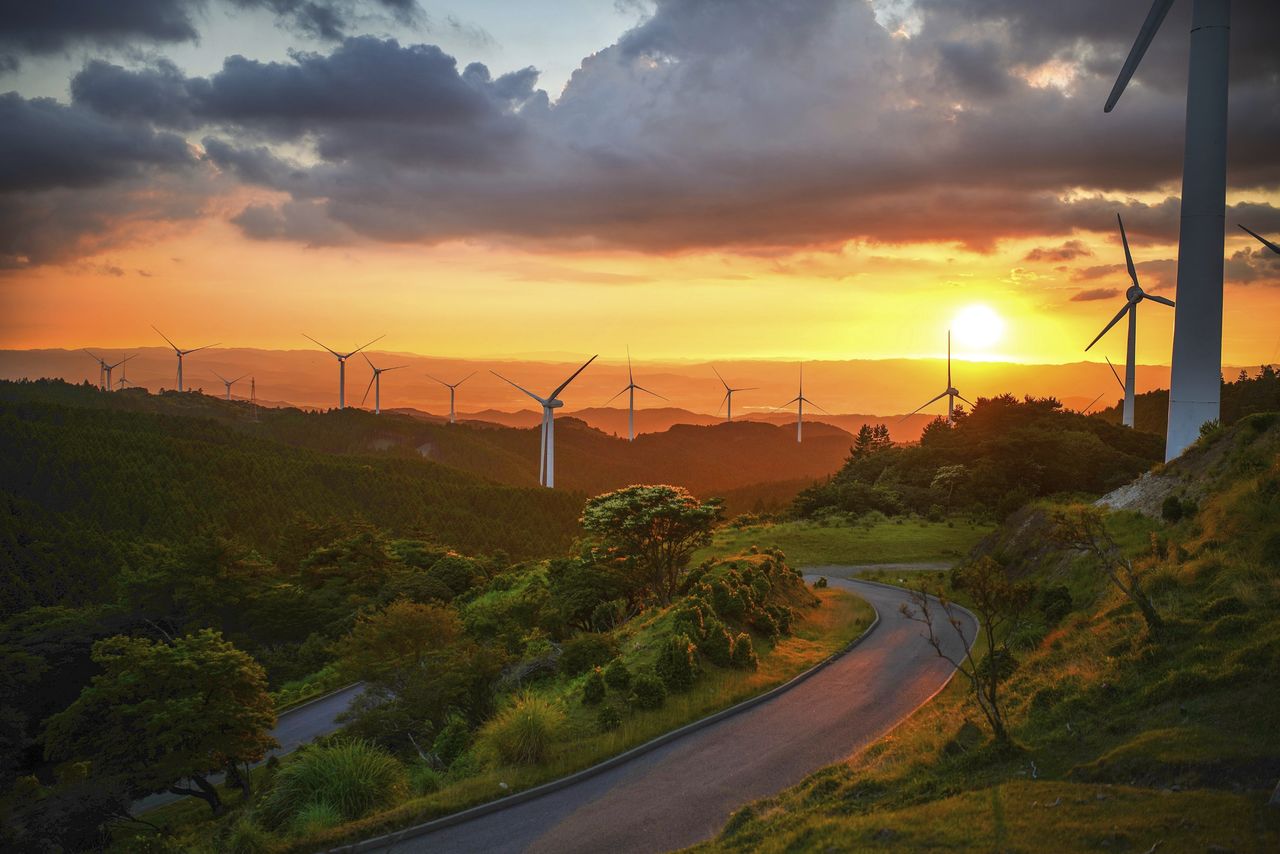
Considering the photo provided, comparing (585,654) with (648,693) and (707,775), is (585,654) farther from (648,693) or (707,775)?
(707,775)

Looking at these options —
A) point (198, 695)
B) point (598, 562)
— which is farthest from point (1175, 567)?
point (198, 695)

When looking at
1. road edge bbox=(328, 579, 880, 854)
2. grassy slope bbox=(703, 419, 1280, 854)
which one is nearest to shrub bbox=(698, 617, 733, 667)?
road edge bbox=(328, 579, 880, 854)

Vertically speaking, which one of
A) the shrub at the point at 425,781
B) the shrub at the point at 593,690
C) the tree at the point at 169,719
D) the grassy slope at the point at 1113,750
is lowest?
the tree at the point at 169,719

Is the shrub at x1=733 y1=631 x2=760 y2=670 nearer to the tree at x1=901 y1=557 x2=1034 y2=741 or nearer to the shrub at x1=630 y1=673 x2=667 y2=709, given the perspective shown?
the shrub at x1=630 y1=673 x2=667 y2=709

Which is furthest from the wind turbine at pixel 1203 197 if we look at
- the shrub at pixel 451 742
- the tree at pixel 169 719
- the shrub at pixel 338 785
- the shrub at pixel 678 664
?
the tree at pixel 169 719

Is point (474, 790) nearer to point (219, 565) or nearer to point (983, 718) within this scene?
point (983, 718)

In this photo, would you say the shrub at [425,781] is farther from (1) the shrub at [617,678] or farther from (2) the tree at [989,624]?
(2) the tree at [989,624]
